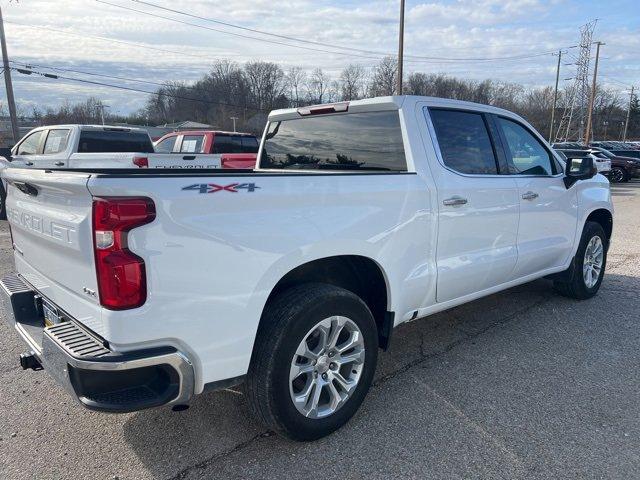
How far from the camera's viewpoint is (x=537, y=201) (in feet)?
14.3

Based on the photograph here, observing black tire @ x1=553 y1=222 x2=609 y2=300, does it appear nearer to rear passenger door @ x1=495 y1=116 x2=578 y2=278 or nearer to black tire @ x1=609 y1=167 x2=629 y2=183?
rear passenger door @ x1=495 y1=116 x2=578 y2=278

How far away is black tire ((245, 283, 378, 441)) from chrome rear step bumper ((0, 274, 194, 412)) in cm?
41

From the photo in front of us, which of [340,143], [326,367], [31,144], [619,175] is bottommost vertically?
[619,175]

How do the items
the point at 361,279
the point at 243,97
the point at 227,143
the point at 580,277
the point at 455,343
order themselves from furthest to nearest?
1. the point at 243,97
2. the point at 227,143
3. the point at 580,277
4. the point at 455,343
5. the point at 361,279

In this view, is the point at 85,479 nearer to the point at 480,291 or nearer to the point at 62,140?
the point at 480,291

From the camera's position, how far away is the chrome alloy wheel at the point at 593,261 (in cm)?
537

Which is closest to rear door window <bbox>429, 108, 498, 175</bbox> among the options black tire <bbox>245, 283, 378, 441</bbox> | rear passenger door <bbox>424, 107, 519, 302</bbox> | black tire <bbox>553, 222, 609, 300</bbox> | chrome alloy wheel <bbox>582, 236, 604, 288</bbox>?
rear passenger door <bbox>424, 107, 519, 302</bbox>

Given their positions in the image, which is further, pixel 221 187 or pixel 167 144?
pixel 167 144

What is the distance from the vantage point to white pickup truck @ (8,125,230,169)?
949 centimetres

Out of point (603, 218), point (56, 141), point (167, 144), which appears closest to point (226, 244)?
point (603, 218)

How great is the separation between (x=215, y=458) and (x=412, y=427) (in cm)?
117

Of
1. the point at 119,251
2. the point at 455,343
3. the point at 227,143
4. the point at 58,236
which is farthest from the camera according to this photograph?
→ the point at 227,143

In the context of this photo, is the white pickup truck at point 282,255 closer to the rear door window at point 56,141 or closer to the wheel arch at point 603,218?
the wheel arch at point 603,218

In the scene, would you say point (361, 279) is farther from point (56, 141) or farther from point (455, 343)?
point (56, 141)
